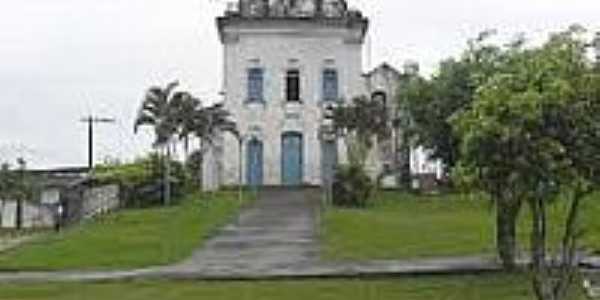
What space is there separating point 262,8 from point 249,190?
37.0 ft

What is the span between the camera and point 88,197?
7706 cm

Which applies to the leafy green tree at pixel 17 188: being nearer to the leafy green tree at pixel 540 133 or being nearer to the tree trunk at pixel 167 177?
the tree trunk at pixel 167 177

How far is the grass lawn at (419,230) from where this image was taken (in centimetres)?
4147

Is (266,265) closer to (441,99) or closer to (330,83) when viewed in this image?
(441,99)

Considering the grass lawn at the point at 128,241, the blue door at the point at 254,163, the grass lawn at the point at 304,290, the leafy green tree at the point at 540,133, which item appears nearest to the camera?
the leafy green tree at the point at 540,133

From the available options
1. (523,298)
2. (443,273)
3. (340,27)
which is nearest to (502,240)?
(443,273)

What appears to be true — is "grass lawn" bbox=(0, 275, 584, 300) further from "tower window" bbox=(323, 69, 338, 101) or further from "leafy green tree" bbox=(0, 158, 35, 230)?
"leafy green tree" bbox=(0, 158, 35, 230)

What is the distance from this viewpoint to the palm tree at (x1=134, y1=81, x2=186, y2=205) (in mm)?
75625

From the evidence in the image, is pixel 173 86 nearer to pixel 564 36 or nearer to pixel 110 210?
pixel 110 210

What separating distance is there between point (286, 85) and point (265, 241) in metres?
37.2

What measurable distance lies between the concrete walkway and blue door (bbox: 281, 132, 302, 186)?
29992mm

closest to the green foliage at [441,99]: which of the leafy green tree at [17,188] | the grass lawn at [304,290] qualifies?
the grass lawn at [304,290]

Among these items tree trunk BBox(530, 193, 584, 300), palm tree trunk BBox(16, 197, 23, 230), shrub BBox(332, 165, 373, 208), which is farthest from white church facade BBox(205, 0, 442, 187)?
tree trunk BBox(530, 193, 584, 300)

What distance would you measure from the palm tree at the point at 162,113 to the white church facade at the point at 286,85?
7.80 metres
